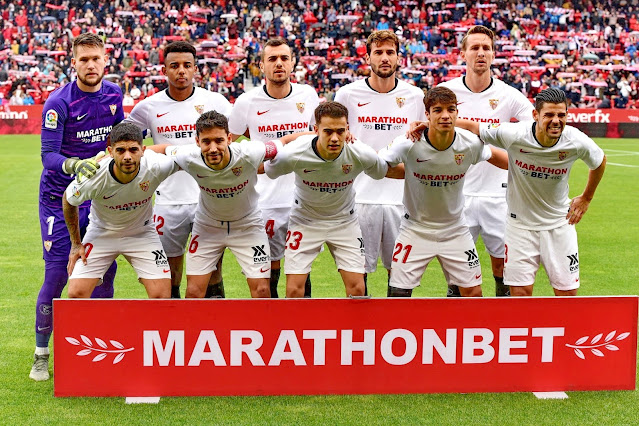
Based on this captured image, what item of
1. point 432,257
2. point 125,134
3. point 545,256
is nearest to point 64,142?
point 125,134

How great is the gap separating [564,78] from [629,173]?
16.4 meters

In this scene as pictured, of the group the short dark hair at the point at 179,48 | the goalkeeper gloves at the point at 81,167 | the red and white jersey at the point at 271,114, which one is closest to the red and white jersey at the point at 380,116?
the red and white jersey at the point at 271,114

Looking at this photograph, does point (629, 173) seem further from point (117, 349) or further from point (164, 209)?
point (117, 349)

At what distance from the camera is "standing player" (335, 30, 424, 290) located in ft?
22.9

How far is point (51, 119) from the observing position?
618 centimetres

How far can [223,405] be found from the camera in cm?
544

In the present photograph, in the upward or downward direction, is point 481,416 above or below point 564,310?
below

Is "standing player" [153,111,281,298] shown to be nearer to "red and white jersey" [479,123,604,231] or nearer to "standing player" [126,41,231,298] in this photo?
"standing player" [126,41,231,298]

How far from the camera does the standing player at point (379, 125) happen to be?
274 inches

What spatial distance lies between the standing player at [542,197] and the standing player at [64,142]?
110 inches

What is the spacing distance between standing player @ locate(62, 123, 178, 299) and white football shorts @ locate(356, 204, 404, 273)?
1.77m

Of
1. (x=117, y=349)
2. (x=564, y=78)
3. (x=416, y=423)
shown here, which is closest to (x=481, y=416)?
(x=416, y=423)

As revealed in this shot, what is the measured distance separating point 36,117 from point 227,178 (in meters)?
26.6

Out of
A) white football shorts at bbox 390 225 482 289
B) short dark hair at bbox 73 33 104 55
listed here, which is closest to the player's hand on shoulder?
white football shorts at bbox 390 225 482 289
